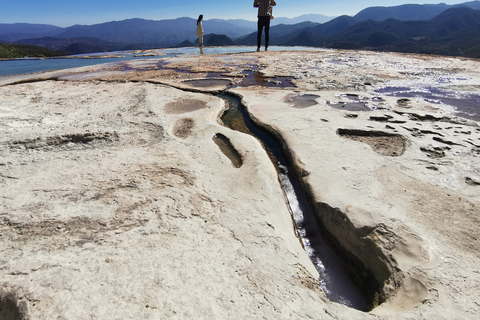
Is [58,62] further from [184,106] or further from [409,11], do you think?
[409,11]

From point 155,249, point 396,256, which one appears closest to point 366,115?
point 396,256

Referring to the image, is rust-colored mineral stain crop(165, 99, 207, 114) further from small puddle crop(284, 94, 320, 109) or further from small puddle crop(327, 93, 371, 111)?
small puddle crop(327, 93, 371, 111)

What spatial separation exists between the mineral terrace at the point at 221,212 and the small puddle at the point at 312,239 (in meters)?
0.17

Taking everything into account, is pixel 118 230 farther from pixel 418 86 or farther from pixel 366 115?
pixel 418 86

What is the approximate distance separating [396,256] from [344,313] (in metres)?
0.89

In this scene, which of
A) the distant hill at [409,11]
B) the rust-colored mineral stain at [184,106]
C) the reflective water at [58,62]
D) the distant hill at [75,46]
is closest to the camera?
the rust-colored mineral stain at [184,106]

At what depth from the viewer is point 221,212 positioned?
2926 millimetres

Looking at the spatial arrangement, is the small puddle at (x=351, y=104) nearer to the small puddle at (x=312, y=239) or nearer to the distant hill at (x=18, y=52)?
the small puddle at (x=312, y=239)

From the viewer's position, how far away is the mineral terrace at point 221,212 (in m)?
1.91

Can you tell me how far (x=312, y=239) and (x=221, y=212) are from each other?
125 cm

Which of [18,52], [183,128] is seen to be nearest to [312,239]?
[183,128]

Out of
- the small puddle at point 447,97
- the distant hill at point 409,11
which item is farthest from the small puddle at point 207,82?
the distant hill at point 409,11

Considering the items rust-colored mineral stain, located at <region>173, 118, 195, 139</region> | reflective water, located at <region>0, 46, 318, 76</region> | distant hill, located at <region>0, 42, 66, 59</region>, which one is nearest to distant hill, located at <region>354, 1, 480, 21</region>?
reflective water, located at <region>0, 46, 318, 76</region>

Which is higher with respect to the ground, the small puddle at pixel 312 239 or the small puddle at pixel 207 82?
the small puddle at pixel 207 82
